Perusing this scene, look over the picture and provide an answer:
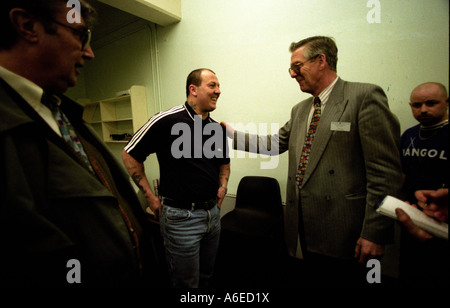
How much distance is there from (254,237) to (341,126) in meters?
1.23

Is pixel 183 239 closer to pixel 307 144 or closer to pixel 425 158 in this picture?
pixel 307 144

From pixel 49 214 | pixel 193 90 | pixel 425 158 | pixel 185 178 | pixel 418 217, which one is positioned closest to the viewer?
pixel 49 214

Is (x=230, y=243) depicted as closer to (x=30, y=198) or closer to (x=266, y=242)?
(x=266, y=242)

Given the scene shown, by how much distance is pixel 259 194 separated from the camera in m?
2.35

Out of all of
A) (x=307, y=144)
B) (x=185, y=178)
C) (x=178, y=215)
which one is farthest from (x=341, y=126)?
(x=178, y=215)

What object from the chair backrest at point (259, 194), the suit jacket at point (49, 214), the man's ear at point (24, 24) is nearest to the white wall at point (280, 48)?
the chair backrest at point (259, 194)

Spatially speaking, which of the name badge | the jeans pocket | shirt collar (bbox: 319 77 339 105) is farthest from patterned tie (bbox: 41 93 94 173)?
shirt collar (bbox: 319 77 339 105)

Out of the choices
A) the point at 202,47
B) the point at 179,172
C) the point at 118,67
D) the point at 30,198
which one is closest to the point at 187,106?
the point at 179,172

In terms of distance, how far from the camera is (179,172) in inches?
54.6

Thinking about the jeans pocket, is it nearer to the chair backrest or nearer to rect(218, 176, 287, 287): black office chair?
rect(218, 176, 287, 287): black office chair

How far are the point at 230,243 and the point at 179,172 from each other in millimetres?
1483

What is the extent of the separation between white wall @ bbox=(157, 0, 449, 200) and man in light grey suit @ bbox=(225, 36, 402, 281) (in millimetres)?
402

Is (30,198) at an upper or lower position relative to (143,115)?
lower

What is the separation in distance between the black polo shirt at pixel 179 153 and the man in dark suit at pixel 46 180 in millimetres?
612
